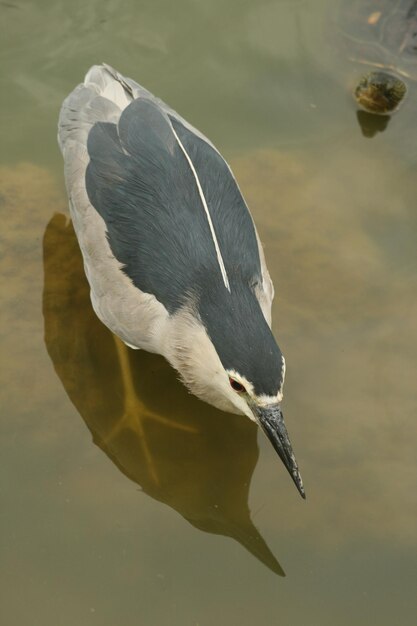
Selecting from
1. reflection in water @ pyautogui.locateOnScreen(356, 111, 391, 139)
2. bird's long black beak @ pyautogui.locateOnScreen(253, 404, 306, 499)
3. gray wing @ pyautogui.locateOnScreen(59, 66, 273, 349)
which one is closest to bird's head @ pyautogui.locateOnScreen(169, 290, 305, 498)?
bird's long black beak @ pyautogui.locateOnScreen(253, 404, 306, 499)

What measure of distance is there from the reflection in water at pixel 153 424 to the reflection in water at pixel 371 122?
2202mm

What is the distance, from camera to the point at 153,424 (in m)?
4.82

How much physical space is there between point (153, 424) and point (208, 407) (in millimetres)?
303

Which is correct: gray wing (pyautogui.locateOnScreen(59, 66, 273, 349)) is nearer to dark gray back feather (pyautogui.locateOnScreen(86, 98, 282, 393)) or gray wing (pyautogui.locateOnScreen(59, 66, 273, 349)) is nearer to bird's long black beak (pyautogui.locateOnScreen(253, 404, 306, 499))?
dark gray back feather (pyautogui.locateOnScreen(86, 98, 282, 393))

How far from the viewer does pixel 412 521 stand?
4441 mm

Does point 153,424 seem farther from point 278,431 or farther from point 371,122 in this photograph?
point 371,122

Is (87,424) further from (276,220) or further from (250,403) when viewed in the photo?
(276,220)

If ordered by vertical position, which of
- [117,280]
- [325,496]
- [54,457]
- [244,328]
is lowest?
[54,457]

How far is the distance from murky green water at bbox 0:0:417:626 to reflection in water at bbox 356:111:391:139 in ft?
0.19

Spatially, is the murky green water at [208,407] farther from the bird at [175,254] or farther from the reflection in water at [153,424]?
the bird at [175,254]

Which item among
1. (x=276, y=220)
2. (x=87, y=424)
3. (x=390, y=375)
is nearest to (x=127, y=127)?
(x=276, y=220)

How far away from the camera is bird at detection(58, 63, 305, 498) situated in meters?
4.12

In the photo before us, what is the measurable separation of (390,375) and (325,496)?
812 millimetres

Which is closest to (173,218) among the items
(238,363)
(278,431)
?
(238,363)
